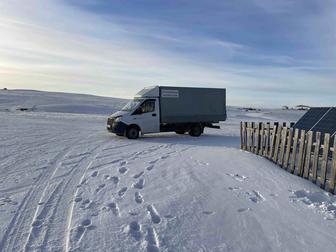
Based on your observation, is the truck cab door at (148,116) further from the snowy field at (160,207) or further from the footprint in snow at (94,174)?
the footprint in snow at (94,174)

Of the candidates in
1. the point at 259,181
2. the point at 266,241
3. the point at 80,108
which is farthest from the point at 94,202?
the point at 80,108

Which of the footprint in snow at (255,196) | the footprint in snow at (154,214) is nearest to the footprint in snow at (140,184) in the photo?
the footprint in snow at (154,214)

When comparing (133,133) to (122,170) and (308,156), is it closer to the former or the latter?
(122,170)

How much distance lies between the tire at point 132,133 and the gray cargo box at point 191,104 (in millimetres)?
1661

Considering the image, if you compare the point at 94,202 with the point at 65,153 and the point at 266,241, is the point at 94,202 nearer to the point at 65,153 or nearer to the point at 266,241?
the point at 266,241

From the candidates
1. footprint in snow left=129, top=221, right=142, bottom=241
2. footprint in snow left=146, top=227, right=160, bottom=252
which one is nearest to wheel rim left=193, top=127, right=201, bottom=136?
footprint in snow left=129, top=221, right=142, bottom=241

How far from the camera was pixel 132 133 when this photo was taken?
19.2 meters

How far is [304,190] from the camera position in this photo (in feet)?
26.6

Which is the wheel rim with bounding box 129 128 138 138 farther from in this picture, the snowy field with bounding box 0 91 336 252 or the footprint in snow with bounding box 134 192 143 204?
the footprint in snow with bounding box 134 192 143 204

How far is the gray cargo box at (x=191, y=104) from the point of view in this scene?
20438 millimetres

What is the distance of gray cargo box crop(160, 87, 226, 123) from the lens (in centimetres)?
2044

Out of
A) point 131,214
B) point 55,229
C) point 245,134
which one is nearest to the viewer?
point 55,229

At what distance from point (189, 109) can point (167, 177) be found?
12293 mm

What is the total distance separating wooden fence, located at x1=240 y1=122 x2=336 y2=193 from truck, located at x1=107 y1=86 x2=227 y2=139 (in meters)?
7.21
